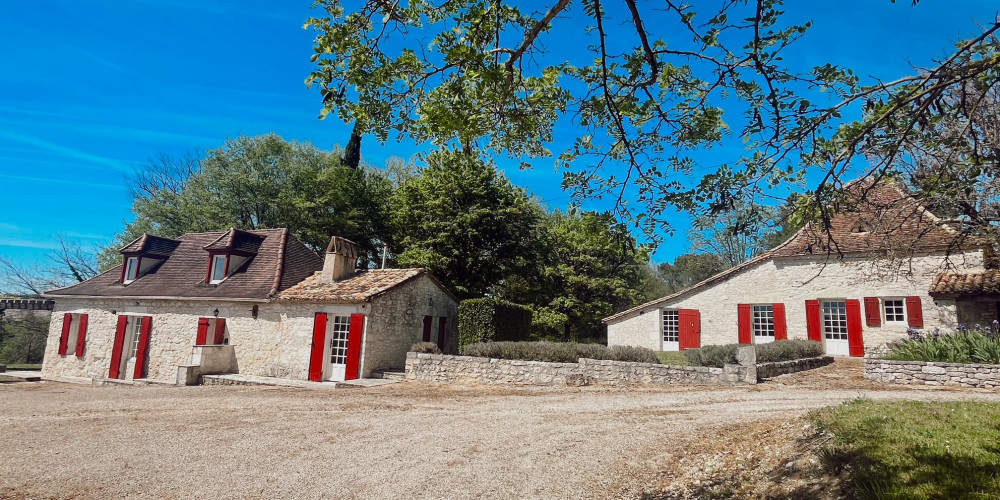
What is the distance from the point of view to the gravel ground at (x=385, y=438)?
5.20m

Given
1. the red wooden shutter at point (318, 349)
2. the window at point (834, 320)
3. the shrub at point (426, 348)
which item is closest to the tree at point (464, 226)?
the shrub at point (426, 348)

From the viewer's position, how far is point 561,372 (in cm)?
1219

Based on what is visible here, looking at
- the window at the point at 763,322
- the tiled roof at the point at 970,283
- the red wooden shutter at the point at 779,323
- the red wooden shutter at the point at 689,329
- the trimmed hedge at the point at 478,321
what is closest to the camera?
the tiled roof at the point at 970,283

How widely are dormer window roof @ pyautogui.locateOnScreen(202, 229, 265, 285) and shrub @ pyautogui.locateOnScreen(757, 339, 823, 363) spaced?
56.3ft

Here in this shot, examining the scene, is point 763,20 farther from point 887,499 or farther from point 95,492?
point 95,492

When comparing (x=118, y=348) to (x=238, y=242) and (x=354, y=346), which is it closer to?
(x=238, y=242)

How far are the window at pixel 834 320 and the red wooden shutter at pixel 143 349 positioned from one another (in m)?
23.2

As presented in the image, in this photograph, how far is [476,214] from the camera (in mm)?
20344

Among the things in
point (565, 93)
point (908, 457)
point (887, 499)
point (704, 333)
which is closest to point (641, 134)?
point (565, 93)

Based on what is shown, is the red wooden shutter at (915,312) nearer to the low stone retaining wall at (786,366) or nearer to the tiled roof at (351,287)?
the low stone retaining wall at (786,366)

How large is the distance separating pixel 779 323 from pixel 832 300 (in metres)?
1.82

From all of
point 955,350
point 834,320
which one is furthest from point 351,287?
point 834,320

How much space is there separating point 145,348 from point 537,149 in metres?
17.5

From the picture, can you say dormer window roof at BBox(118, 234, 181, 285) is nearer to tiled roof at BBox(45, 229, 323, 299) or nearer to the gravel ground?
tiled roof at BBox(45, 229, 323, 299)
